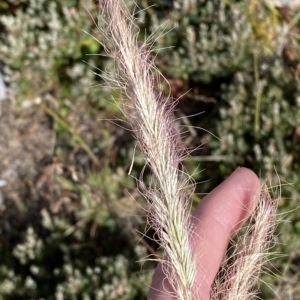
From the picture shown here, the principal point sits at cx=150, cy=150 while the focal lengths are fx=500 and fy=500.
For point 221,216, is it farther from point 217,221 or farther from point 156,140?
point 156,140

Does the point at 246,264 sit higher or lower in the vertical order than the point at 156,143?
lower

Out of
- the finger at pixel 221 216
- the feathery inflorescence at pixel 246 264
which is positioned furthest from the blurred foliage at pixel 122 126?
the feathery inflorescence at pixel 246 264

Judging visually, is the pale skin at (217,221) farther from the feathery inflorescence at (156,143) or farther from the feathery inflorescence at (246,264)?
the feathery inflorescence at (156,143)

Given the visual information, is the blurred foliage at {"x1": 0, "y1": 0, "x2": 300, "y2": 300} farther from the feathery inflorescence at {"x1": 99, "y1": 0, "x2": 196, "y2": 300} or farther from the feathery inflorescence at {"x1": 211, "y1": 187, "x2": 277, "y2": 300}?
the feathery inflorescence at {"x1": 99, "y1": 0, "x2": 196, "y2": 300}

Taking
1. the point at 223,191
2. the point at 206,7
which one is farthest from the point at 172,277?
the point at 206,7

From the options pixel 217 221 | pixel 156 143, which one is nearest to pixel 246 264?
pixel 217 221

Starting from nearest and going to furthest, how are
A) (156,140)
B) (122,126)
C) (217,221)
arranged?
1. (156,140)
2. (217,221)
3. (122,126)
